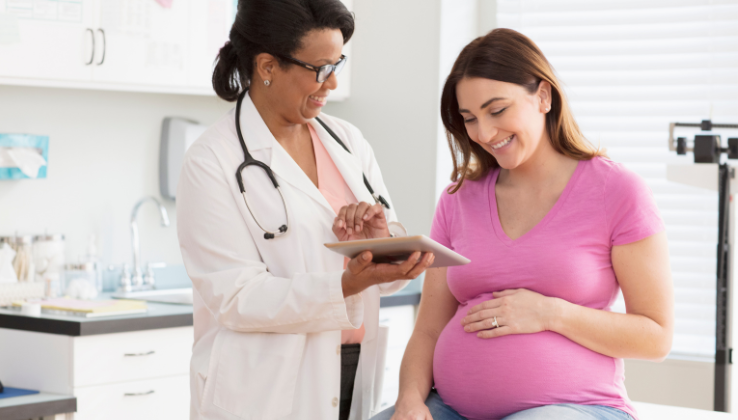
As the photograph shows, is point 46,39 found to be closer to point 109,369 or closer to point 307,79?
point 109,369

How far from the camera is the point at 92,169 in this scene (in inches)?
117

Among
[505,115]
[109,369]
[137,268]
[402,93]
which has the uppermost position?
[402,93]

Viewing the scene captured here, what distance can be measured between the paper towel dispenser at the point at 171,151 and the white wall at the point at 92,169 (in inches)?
1.2

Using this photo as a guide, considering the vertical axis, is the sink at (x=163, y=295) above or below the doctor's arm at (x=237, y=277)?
below

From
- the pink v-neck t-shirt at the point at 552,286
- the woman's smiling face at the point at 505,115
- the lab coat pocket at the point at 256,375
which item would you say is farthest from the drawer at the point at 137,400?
the woman's smiling face at the point at 505,115

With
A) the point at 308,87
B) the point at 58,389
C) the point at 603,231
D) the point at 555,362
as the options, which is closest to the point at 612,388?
the point at 555,362

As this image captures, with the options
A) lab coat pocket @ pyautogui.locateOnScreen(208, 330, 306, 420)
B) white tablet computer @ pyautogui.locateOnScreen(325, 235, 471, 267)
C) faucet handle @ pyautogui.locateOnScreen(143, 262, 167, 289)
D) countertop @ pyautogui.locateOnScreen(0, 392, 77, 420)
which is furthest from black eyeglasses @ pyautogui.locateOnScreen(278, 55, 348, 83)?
faucet handle @ pyautogui.locateOnScreen(143, 262, 167, 289)

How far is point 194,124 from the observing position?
3.22 meters

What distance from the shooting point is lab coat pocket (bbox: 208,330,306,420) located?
1.54 metres

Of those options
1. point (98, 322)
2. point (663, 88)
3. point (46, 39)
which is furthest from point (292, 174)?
point (663, 88)

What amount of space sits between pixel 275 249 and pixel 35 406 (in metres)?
1.01

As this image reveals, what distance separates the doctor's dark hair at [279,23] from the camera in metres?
1.58

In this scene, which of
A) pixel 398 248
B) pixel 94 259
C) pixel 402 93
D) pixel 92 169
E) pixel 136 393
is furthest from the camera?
pixel 402 93

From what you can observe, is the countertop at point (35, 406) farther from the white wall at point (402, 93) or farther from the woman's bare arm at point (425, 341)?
the white wall at point (402, 93)
